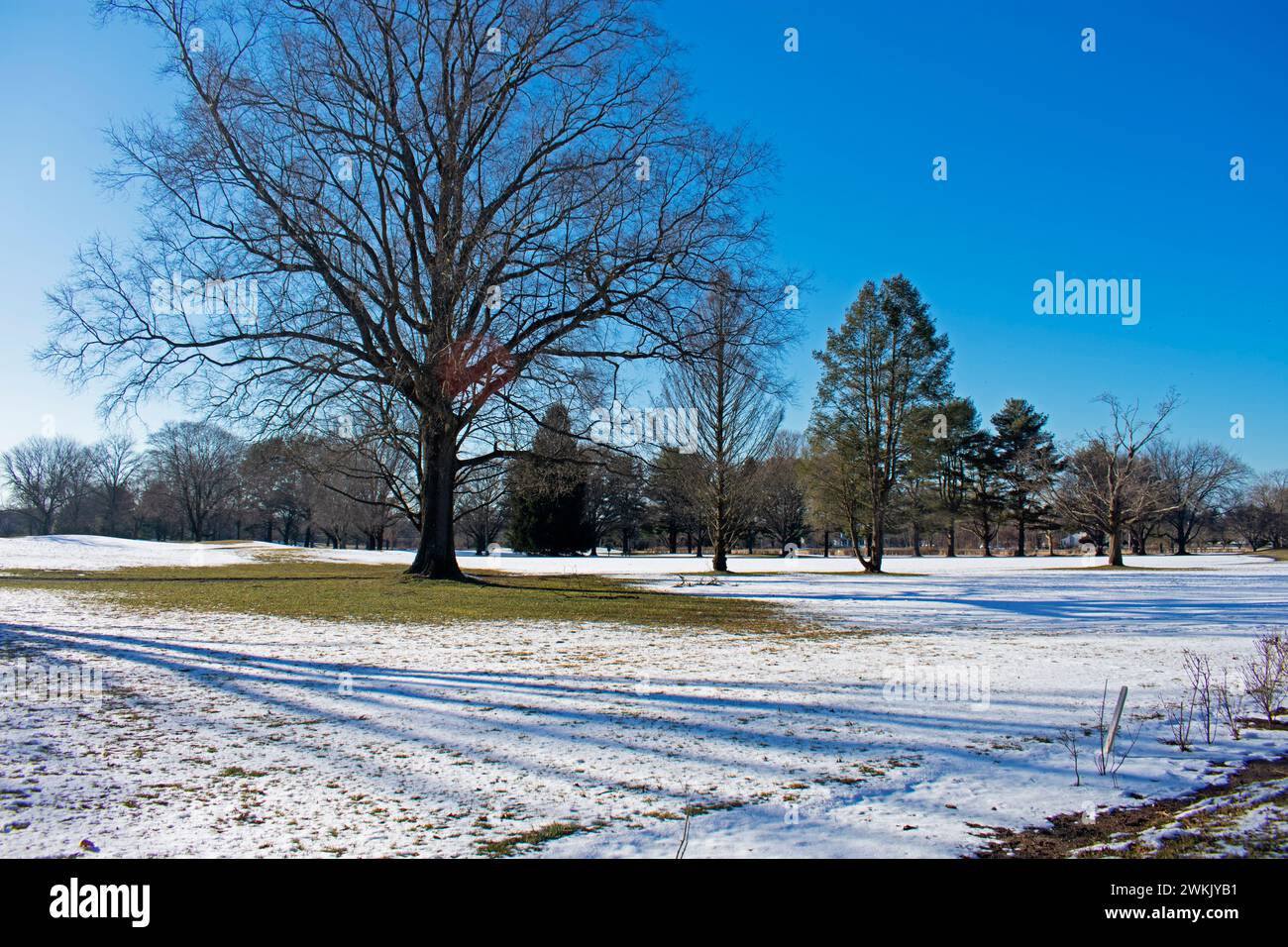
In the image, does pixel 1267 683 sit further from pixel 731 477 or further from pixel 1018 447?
pixel 1018 447

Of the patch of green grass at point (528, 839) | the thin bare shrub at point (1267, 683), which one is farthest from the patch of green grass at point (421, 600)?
the patch of green grass at point (528, 839)

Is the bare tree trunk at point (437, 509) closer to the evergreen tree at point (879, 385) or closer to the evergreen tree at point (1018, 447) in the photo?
the evergreen tree at point (879, 385)

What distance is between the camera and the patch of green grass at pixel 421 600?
14547 mm

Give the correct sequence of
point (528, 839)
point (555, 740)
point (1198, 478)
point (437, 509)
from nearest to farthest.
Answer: point (528, 839), point (555, 740), point (437, 509), point (1198, 478)

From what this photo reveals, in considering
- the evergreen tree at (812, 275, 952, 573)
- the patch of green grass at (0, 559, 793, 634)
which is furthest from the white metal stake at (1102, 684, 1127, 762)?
the evergreen tree at (812, 275, 952, 573)

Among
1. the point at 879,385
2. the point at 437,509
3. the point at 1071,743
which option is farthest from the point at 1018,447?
the point at 1071,743

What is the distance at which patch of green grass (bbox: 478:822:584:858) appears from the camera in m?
3.80

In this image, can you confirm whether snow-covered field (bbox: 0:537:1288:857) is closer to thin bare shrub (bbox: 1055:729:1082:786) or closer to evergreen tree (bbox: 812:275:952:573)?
thin bare shrub (bbox: 1055:729:1082:786)

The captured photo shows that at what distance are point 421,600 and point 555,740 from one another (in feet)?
38.4

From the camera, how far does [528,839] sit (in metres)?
3.99

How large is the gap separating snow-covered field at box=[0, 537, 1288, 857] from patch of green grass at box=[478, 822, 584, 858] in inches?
2.6

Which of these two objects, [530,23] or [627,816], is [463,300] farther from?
[627,816]

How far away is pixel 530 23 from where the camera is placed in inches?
754
